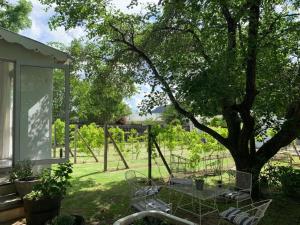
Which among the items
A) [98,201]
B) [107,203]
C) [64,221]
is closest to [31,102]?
[98,201]

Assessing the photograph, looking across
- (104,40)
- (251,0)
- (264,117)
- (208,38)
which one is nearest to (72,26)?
(104,40)

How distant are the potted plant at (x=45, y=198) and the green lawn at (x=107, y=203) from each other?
0.90m

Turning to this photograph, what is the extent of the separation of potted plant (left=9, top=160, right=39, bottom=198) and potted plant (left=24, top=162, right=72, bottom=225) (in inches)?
20.7

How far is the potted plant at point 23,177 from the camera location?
6.22 meters

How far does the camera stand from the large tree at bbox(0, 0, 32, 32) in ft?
59.6

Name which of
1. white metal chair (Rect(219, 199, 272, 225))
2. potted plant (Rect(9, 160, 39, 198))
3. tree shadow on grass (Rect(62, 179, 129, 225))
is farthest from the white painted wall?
white metal chair (Rect(219, 199, 272, 225))

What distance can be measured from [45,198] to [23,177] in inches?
46.0

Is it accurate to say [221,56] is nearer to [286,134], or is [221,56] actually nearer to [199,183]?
[286,134]

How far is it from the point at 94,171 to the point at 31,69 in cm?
556

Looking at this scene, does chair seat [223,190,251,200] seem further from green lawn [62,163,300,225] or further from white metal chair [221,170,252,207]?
green lawn [62,163,300,225]

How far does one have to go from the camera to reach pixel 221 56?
6.97m

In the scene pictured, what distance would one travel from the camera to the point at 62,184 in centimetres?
571

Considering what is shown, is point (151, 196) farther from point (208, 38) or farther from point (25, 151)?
point (208, 38)

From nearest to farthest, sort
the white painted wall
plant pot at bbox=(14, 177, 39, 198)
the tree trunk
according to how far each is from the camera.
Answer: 1. plant pot at bbox=(14, 177, 39, 198)
2. the white painted wall
3. the tree trunk
